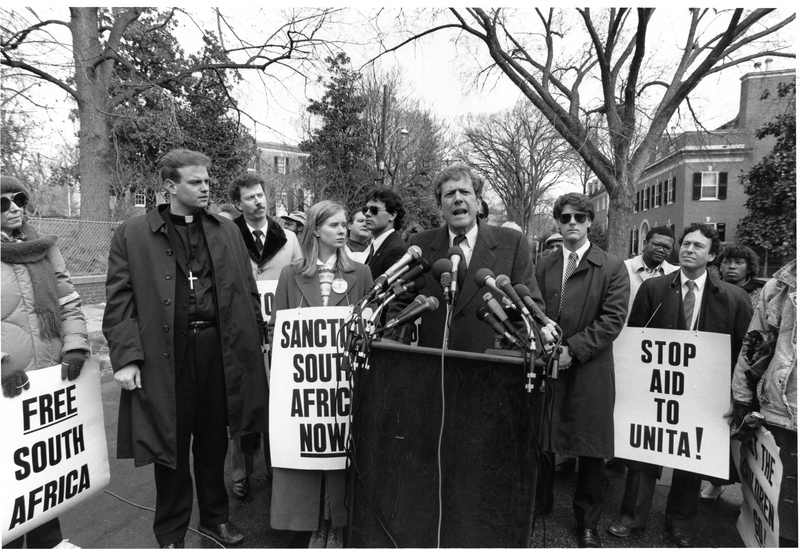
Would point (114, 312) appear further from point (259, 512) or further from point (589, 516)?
point (589, 516)

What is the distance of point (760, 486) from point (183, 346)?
3590 mm

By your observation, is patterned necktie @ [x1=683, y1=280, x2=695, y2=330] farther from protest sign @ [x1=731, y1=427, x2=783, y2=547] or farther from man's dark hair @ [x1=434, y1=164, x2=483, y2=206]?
man's dark hair @ [x1=434, y1=164, x2=483, y2=206]

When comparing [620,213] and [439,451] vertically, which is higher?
[620,213]

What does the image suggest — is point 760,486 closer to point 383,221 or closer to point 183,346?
point 383,221

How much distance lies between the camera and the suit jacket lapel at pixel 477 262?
2.95 meters

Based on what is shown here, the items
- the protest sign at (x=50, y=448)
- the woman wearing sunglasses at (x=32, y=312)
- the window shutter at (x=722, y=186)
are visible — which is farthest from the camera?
the window shutter at (x=722, y=186)

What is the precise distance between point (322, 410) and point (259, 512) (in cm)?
147

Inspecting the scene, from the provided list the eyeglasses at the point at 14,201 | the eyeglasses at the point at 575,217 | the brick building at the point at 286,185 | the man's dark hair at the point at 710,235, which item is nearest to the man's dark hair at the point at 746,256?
the man's dark hair at the point at 710,235

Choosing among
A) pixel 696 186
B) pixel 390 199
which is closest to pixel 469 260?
pixel 390 199

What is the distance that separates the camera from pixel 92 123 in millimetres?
13859

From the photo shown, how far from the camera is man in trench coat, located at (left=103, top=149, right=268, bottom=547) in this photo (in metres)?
2.91

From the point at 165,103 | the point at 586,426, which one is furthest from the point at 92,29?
the point at 586,426

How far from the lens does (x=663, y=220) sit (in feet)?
128

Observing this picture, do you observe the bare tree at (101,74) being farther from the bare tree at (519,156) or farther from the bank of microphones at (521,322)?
the bare tree at (519,156)
